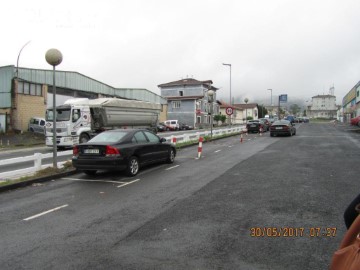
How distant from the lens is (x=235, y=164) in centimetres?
1234

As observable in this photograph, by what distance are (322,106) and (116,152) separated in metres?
176

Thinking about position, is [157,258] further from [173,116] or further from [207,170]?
[173,116]

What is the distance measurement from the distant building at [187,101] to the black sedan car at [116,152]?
56.7m

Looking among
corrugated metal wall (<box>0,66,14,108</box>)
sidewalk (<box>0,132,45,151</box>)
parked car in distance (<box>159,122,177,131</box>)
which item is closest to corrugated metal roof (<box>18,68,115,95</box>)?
corrugated metal wall (<box>0,66,14,108</box>)

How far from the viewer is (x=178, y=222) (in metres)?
5.54

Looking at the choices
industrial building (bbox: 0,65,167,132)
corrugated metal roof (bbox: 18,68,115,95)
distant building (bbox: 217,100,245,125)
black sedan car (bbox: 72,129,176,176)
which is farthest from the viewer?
distant building (bbox: 217,100,245,125)

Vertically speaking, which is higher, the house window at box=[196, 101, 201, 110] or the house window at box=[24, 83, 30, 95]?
the house window at box=[196, 101, 201, 110]

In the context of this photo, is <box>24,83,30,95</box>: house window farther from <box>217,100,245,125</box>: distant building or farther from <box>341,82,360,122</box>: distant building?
<box>217,100,245,125</box>: distant building

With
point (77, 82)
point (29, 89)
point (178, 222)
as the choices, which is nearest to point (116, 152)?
point (178, 222)

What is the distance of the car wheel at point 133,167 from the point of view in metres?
10.0

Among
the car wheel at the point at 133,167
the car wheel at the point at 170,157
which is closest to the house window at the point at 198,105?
the car wheel at the point at 170,157

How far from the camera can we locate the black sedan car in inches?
384

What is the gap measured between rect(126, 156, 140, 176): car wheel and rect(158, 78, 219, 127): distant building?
188 ft

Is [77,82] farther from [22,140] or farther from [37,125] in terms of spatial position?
[22,140]
